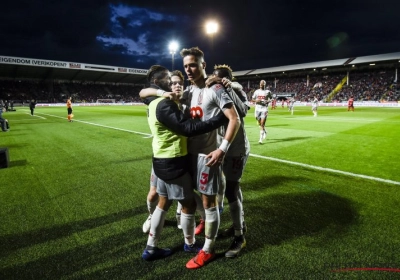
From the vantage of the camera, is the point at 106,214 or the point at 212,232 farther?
the point at 106,214

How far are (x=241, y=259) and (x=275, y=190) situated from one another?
2.45 metres

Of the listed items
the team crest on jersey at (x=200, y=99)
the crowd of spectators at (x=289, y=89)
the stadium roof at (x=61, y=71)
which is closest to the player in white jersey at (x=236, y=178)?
the team crest on jersey at (x=200, y=99)

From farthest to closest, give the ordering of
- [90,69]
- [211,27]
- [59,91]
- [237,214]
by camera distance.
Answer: [59,91] < [90,69] < [211,27] < [237,214]

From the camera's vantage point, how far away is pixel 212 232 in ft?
9.74

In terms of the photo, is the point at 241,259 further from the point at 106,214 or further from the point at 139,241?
the point at 106,214

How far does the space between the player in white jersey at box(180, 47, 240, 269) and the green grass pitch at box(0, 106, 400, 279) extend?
0.42 meters

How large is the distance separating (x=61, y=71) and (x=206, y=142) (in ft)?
230

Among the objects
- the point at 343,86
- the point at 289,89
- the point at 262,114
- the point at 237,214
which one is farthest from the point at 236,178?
the point at 289,89

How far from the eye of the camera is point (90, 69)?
212ft

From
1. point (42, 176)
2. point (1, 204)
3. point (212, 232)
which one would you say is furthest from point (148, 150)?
point (212, 232)

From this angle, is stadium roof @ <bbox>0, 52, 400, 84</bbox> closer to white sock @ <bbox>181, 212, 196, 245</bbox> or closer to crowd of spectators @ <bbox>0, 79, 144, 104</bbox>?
crowd of spectators @ <bbox>0, 79, 144, 104</bbox>

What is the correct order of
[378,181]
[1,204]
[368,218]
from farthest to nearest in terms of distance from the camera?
[378,181], [1,204], [368,218]

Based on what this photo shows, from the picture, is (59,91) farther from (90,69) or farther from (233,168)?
(233,168)

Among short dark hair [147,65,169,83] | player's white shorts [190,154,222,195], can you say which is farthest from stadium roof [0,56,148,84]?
player's white shorts [190,154,222,195]
